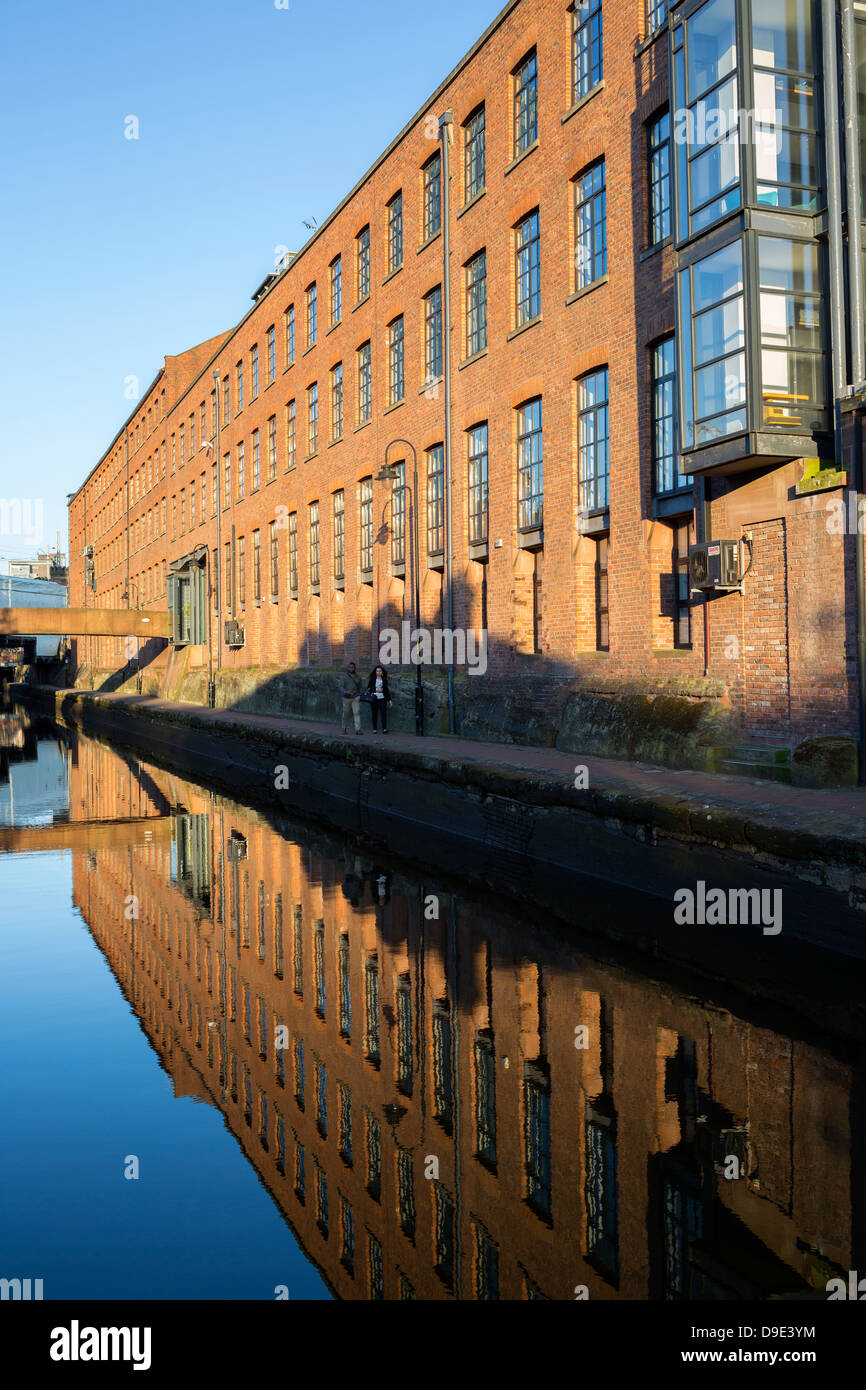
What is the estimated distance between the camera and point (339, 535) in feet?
94.6

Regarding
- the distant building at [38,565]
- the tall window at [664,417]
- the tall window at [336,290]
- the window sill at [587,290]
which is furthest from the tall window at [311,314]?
the distant building at [38,565]

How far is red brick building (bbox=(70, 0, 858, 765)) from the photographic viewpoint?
11.6m

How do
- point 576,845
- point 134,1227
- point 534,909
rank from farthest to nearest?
point 576,845 → point 534,909 → point 134,1227

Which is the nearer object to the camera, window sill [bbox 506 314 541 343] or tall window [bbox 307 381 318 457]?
window sill [bbox 506 314 541 343]

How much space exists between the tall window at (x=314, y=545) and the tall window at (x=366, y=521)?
13.2 feet

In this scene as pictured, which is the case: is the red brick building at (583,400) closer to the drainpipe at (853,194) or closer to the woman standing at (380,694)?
the drainpipe at (853,194)

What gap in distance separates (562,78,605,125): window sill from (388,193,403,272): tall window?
7.79m

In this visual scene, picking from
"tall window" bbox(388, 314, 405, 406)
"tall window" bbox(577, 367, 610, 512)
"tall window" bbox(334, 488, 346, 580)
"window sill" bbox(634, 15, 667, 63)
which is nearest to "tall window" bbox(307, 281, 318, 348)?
"tall window" bbox(334, 488, 346, 580)

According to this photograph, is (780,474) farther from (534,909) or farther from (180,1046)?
(180,1046)

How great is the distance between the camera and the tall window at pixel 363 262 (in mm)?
26500

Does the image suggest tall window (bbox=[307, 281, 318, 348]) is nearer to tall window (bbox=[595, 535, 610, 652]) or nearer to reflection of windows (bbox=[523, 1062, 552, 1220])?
tall window (bbox=[595, 535, 610, 652])

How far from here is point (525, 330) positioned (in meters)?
18.3
